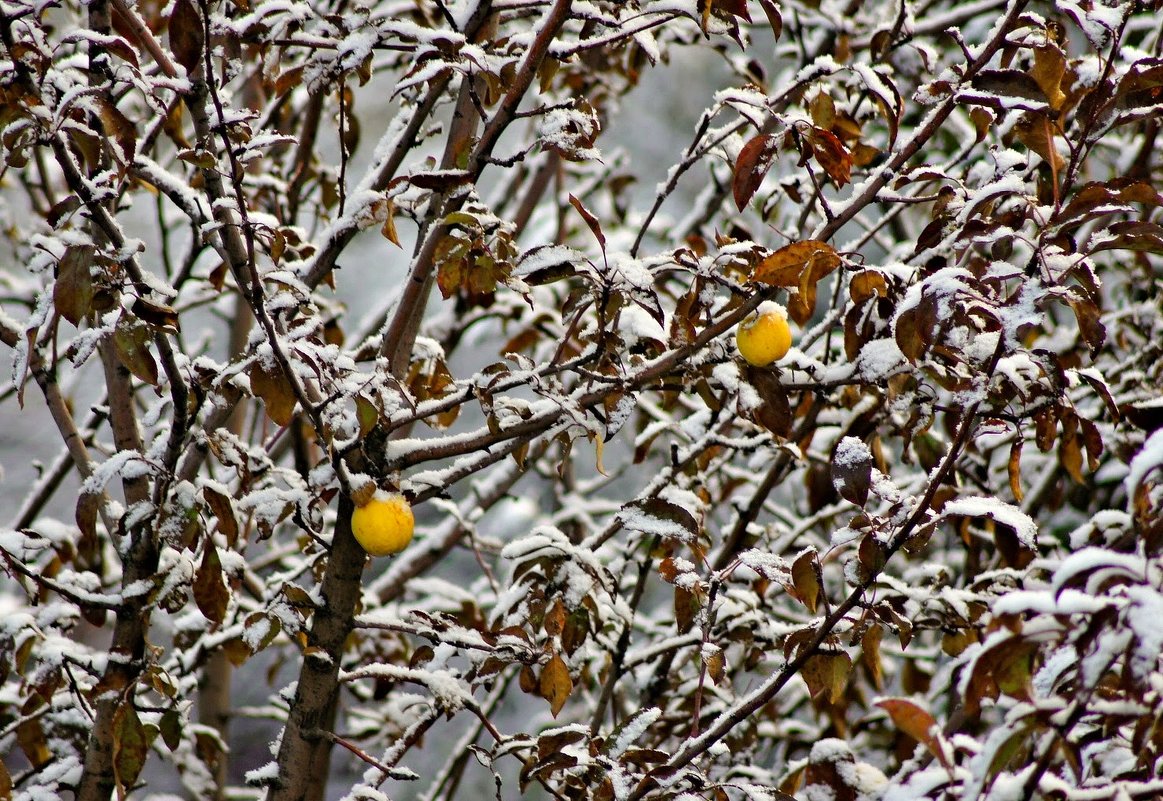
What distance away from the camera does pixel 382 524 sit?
1.18m

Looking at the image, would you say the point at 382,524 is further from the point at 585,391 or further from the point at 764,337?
the point at 764,337

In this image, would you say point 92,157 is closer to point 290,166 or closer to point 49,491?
point 49,491

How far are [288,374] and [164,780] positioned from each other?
117 inches

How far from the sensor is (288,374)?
111 centimetres

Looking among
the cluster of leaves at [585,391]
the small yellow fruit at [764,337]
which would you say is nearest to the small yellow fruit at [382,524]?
the cluster of leaves at [585,391]

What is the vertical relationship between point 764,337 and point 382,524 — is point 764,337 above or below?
above

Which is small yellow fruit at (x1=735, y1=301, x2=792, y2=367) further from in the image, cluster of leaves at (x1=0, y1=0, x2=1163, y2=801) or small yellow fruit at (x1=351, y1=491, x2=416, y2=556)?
small yellow fruit at (x1=351, y1=491, x2=416, y2=556)

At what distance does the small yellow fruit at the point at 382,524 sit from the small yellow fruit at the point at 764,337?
488mm

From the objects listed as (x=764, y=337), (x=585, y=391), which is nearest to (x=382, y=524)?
(x=585, y=391)

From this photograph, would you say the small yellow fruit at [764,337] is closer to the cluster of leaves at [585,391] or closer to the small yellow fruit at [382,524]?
the cluster of leaves at [585,391]

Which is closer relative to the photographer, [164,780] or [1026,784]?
[1026,784]

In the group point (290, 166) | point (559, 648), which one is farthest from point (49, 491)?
point (559, 648)

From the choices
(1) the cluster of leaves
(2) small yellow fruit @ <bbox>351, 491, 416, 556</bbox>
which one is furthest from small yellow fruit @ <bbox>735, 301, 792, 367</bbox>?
(2) small yellow fruit @ <bbox>351, 491, 416, 556</bbox>

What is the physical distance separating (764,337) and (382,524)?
54cm
